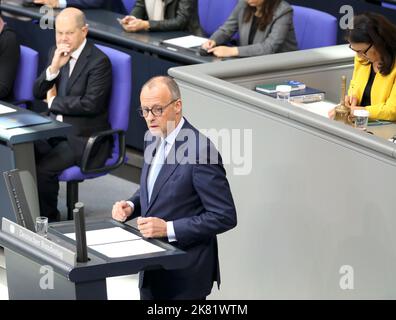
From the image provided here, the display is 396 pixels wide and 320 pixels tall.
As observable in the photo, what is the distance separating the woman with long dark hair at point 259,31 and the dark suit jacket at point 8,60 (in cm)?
134

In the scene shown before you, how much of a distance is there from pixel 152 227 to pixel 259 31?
135 inches

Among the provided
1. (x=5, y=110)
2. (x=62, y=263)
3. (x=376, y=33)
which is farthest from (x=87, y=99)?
(x=62, y=263)

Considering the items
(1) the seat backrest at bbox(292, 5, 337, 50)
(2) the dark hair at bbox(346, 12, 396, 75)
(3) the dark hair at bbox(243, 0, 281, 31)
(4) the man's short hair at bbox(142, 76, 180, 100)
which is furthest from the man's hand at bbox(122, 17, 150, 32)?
(4) the man's short hair at bbox(142, 76, 180, 100)

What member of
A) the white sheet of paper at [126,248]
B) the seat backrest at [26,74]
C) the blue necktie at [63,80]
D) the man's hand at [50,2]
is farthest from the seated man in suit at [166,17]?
the white sheet of paper at [126,248]

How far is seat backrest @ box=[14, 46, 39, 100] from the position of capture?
7988 mm

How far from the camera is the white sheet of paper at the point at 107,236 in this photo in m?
4.73

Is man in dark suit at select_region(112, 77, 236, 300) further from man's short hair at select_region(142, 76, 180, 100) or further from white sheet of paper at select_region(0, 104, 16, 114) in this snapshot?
white sheet of paper at select_region(0, 104, 16, 114)

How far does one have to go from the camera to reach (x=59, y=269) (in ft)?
14.4

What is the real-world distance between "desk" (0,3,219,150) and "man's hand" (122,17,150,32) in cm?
5

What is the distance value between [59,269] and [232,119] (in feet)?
5.85

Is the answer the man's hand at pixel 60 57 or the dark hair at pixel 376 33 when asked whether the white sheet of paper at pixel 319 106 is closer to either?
the dark hair at pixel 376 33

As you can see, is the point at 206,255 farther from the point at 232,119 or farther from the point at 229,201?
the point at 232,119

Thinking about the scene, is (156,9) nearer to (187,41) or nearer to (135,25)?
(135,25)
